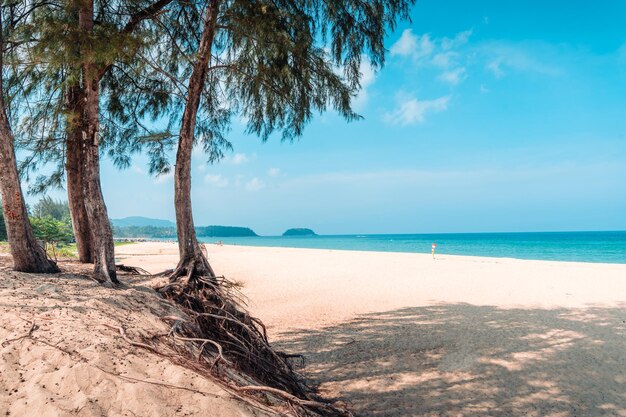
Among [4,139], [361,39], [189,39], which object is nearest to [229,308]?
[4,139]

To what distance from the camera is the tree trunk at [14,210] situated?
514 cm

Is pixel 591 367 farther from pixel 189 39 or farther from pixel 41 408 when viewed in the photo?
pixel 189 39

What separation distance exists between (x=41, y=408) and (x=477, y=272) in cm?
1805

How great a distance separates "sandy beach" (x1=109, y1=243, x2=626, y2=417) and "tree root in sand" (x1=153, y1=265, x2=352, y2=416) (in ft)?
3.35

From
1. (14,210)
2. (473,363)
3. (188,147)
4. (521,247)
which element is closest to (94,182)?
(14,210)

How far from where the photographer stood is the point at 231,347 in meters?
4.52

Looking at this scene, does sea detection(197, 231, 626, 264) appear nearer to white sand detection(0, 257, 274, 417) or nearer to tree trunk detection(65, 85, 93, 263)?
tree trunk detection(65, 85, 93, 263)

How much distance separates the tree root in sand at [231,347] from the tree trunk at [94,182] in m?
0.92

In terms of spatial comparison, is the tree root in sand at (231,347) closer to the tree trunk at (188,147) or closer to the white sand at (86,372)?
the white sand at (86,372)

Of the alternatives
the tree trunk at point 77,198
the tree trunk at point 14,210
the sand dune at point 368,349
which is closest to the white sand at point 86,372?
the sand dune at point 368,349

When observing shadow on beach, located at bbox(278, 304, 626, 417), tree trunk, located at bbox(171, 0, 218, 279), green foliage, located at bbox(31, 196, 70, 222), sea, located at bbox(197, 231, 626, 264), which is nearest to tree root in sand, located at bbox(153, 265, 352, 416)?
tree trunk, located at bbox(171, 0, 218, 279)

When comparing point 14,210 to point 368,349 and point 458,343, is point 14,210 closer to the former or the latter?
point 368,349

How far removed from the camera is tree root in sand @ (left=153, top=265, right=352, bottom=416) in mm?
3088

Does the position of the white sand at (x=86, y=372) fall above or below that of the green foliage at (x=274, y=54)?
below
